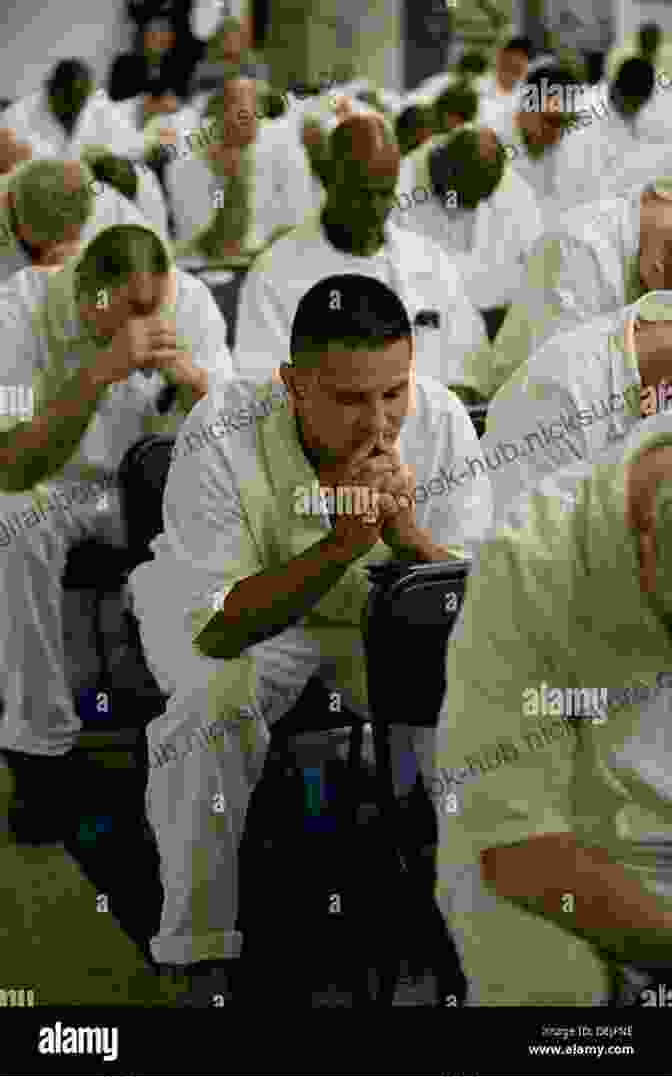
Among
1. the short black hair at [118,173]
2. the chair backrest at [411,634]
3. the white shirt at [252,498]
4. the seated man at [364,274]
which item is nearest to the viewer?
the chair backrest at [411,634]

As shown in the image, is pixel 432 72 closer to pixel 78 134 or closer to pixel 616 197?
pixel 78 134

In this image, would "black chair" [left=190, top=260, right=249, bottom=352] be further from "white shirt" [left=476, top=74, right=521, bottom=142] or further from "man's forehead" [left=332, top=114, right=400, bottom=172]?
"white shirt" [left=476, top=74, right=521, bottom=142]

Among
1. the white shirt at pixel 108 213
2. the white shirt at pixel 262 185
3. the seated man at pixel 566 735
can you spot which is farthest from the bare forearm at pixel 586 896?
the white shirt at pixel 262 185

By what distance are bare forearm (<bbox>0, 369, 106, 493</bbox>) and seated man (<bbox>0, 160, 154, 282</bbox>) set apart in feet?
1.50

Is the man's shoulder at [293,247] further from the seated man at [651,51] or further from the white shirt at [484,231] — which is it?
the seated man at [651,51]

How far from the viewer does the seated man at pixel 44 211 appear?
10.1ft

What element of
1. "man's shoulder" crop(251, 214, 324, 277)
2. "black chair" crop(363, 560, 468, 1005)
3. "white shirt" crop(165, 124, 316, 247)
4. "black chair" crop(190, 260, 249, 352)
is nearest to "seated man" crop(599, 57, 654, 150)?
"white shirt" crop(165, 124, 316, 247)

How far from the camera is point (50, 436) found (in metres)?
2.66

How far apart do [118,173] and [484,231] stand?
0.96m

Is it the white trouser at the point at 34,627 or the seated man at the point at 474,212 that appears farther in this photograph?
the seated man at the point at 474,212

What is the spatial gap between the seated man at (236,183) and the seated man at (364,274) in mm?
1518

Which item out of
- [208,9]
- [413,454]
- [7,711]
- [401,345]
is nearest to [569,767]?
[401,345]

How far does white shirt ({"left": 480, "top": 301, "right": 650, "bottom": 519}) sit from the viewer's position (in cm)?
203

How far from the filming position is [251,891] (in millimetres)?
2107
